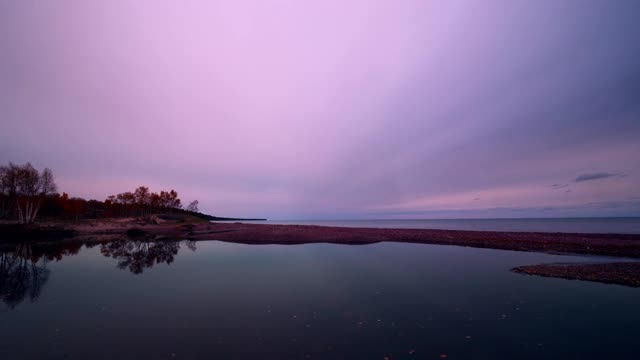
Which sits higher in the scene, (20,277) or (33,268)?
(20,277)

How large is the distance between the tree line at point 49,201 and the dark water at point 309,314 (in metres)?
Answer: 68.1

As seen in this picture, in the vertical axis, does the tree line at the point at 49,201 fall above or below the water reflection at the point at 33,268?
above

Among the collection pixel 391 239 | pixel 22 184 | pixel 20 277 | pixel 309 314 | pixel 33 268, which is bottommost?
pixel 391 239

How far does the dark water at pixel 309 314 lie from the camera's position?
10539mm

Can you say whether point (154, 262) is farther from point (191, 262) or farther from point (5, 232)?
point (5, 232)

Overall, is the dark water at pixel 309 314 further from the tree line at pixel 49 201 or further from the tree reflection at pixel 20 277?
the tree line at pixel 49 201

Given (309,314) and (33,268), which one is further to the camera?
(33,268)

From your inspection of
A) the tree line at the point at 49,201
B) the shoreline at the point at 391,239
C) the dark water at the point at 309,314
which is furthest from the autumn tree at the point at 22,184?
the dark water at the point at 309,314

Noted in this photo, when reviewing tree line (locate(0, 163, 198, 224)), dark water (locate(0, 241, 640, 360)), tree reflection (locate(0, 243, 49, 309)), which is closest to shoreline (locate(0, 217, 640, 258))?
tree line (locate(0, 163, 198, 224))

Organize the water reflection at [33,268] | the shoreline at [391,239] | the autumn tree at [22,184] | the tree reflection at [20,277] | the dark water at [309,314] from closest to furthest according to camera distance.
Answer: the dark water at [309,314] < the tree reflection at [20,277] < the water reflection at [33,268] < the shoreline at [391,239] < the autumn tree at [22,184]

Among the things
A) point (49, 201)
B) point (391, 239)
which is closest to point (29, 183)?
point (49, 201)

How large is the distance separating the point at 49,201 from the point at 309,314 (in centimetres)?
13385

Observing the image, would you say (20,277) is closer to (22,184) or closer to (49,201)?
(22,184)

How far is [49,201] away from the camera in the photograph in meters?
100
